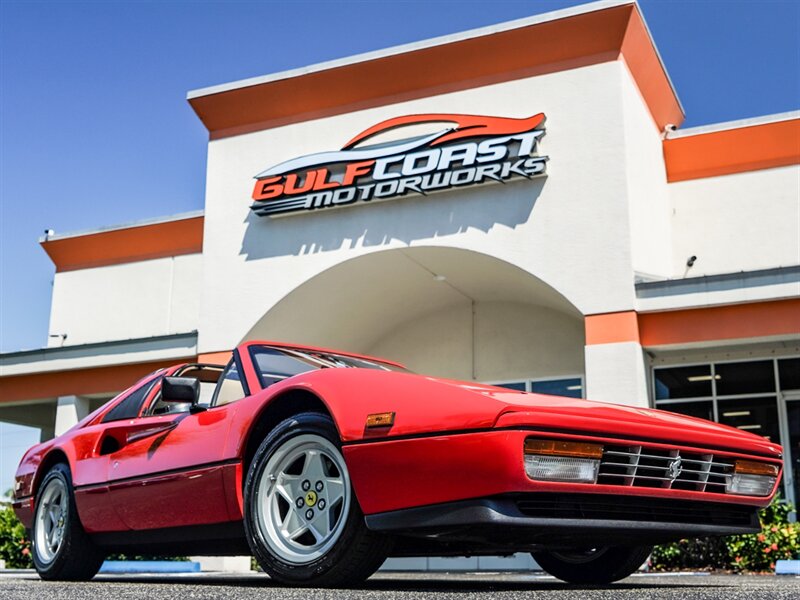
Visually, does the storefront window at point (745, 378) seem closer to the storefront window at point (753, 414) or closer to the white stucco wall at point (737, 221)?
the storefront window at point (753, 414)

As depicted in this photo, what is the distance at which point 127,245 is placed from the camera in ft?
59.8

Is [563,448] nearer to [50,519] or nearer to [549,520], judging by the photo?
[549,520]

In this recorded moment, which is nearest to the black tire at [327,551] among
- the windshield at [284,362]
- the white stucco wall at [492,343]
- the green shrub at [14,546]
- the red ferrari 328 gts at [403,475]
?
the red ferrari 328 gts at [403,475]

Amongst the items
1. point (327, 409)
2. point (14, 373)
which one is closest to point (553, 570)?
point (327, 409)

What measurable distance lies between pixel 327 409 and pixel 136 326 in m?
14.4

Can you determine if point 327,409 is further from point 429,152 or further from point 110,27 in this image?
point 429,152

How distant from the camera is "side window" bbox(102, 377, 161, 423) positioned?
20.6 ft

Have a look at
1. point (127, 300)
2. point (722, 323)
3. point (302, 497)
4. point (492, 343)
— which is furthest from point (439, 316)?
point (302, 497)

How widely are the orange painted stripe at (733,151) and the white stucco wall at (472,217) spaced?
1963mm

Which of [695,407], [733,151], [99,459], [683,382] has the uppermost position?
[733,151]

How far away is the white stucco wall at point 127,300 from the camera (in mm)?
17625

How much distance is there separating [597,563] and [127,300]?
14.2 meters

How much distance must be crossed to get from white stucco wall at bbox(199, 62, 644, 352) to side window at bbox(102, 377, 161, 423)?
7.32m

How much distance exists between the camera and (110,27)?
32.2 ft
